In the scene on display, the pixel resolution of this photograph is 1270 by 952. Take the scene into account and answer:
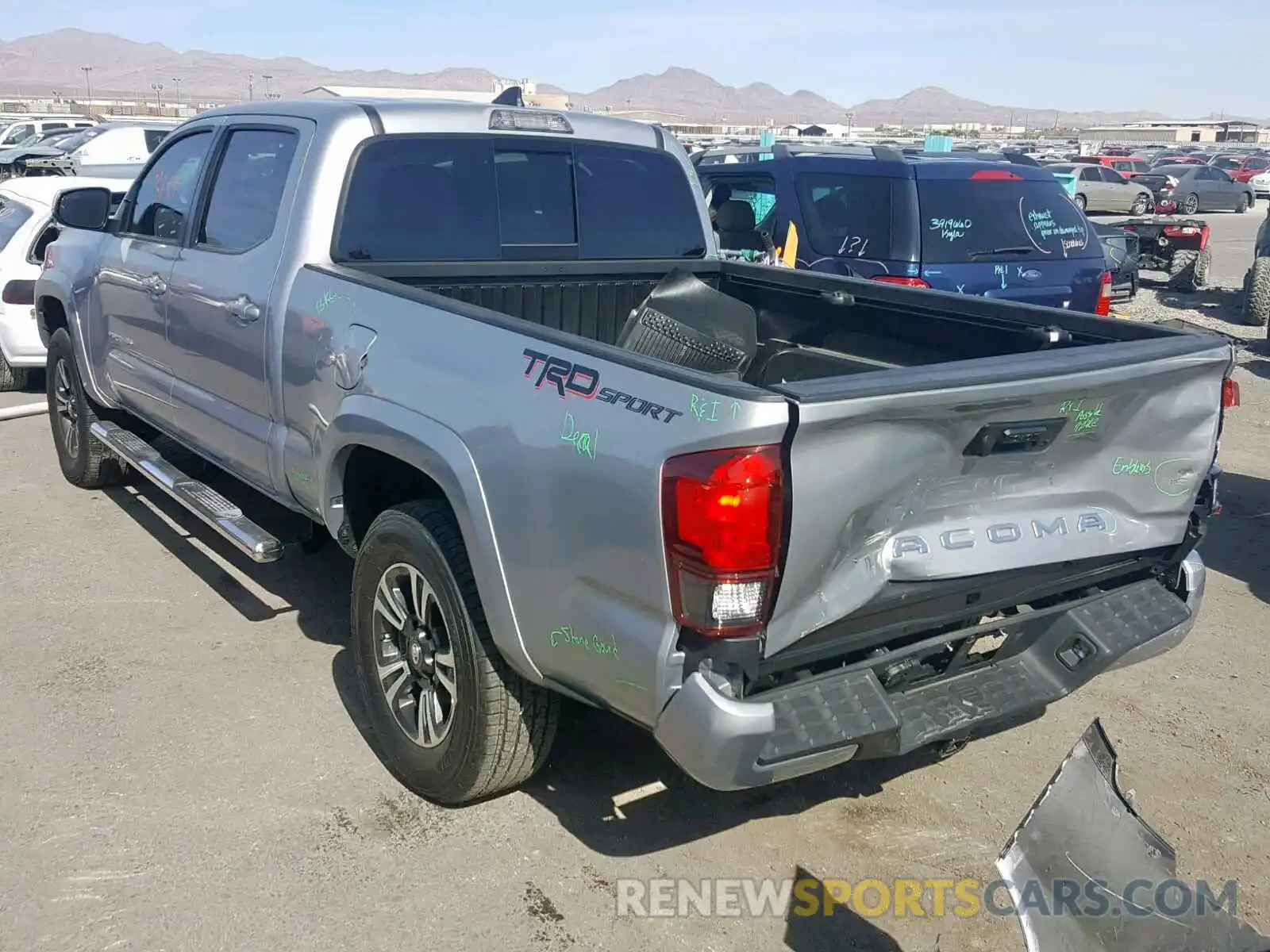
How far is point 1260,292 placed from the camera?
42.5 ft

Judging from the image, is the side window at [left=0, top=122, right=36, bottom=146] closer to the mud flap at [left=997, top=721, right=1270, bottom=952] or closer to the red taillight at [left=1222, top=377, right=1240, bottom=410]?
the red taillight at [left=1222, top=377, right=1240, bottom=410]

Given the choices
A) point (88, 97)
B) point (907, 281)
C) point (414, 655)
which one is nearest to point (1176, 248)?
point (907, 281)

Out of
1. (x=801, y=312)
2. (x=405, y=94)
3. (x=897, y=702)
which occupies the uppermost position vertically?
(x=405, y=94)

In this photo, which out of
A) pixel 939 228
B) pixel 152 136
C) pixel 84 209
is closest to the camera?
pixel 84 209

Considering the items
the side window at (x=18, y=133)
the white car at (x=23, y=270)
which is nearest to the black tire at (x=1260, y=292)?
the white car at (x=23, y=270)

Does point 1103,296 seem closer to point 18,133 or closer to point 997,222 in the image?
point 997,222

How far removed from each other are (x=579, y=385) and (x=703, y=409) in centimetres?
42

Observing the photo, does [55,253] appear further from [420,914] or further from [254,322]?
[420,914]

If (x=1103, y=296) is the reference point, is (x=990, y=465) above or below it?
above

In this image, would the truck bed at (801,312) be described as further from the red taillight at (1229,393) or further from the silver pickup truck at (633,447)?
the red taillight at (1229,393)

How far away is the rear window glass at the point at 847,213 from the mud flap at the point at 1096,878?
17.2ft

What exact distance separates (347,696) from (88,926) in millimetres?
1379

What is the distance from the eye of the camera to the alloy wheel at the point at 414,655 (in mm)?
3504

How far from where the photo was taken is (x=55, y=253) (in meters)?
6.33
